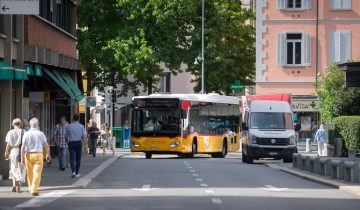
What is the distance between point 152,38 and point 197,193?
45.1 m

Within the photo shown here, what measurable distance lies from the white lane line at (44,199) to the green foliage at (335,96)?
16788 millimetres

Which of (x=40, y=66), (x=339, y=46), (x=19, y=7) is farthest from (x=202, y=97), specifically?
(x=19, y=7)

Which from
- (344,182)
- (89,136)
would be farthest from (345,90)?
(344,182)

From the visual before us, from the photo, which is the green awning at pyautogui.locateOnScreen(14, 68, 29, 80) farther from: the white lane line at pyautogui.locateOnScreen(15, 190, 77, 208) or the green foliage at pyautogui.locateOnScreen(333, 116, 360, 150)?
the green foliage at pyautogui.locateOnScreen(333, 116, 360, 150)

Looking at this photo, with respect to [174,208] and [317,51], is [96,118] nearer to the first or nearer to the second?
[317,51]

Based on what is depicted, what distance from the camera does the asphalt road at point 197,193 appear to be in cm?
2136

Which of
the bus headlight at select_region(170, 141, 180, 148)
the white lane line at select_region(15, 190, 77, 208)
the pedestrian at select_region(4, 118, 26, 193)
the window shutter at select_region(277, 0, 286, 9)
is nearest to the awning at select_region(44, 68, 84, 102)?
the bus headlight at select_region(170, 141, 180, 148)

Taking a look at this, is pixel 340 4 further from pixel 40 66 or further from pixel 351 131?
pixel 40 66

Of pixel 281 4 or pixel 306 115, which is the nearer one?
pixel 281 4

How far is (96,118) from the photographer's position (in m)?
106

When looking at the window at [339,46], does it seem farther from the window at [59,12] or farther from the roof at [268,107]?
the window at [59,12]

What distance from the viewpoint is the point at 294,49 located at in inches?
2557

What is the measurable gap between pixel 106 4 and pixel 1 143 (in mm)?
40677

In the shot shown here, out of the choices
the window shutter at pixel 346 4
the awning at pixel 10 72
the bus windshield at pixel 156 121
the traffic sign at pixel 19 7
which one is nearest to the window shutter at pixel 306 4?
the window shutter at pixel 346 4
